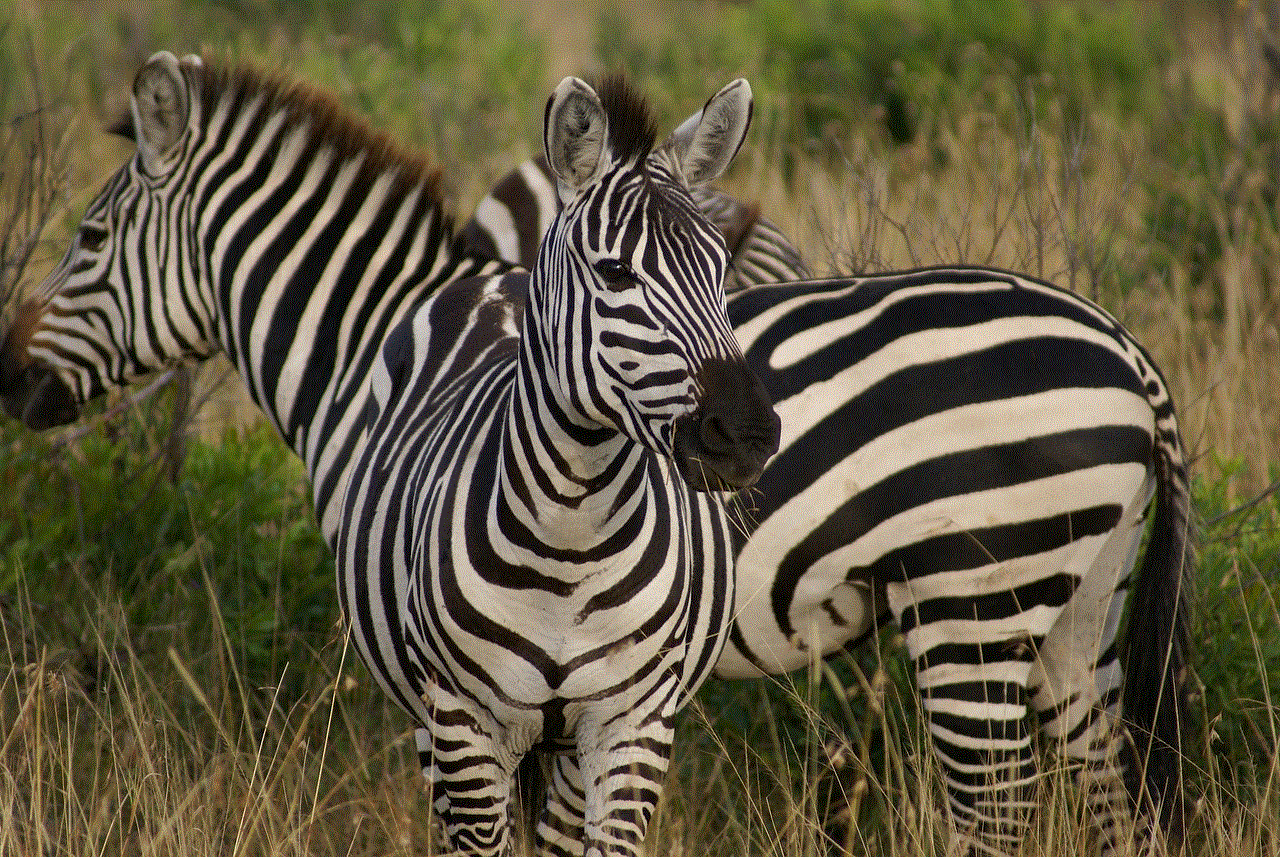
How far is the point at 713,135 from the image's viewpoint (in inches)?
97.6

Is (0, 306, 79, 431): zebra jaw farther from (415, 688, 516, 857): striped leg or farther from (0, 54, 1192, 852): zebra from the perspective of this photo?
(415, 688, 516, 857): striped leg

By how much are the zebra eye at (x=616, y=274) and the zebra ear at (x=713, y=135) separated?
0.36 m

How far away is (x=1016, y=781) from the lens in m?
2.94

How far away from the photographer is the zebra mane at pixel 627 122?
7.62 feet

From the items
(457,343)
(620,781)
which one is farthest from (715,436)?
(457,343)

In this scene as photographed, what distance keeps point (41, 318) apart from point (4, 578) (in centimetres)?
89

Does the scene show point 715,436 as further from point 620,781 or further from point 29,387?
point 29,387

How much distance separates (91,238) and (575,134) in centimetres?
206

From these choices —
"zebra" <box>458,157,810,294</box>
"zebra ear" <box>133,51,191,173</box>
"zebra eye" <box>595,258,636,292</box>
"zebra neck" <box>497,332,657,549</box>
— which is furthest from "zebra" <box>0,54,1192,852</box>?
"zebra" <box>458,157,810,294</box>

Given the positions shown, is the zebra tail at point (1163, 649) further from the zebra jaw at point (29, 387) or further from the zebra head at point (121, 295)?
the zebra jaw at point (29, 387)

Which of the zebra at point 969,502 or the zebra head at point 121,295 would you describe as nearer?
the zebra at point 969,502

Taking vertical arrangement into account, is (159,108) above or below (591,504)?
above

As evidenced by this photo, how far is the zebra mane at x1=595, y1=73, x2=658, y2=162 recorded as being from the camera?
2.32 meters

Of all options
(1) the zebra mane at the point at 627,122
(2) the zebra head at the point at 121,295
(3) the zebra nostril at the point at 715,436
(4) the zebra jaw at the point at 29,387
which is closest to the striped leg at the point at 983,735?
(3) the zebra nostril at the point at 715,436
